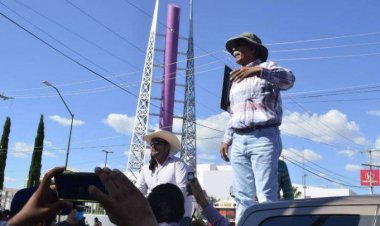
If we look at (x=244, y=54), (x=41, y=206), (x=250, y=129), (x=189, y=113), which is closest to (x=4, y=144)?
(x=189, y=113)

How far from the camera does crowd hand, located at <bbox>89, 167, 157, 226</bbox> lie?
1.20 meters

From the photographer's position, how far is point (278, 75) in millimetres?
3658

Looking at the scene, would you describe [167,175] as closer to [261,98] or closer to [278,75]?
[261,98]

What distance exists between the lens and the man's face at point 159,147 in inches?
195

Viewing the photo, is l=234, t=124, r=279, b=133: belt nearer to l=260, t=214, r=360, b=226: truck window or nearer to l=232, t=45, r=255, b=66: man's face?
l=232, t=45, r=255, b=66: man's face

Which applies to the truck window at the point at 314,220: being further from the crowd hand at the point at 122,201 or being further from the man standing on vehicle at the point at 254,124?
the man standing on vehicle at the point at 254,124

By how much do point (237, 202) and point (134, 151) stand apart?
56612mm

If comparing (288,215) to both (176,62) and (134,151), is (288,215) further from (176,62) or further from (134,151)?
(134,151)

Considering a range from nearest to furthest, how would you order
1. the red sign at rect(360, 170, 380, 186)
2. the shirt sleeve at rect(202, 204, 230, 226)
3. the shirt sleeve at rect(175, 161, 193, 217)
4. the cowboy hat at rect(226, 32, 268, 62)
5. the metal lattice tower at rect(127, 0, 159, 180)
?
the shirt sleeve at rect(202, 204, 230, 226) → the cowboy hat at rect(226, 32, 268, 62) → the shirt sleeve at rect(175, 161, 193, 217) → the metal lattice tower at rect(127, 0, 159, 180) → the red sign at rect(360, 170, 380, 186)

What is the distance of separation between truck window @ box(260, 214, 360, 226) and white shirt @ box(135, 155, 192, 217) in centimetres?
243

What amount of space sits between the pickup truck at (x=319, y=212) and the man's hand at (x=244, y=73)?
1.55 metres

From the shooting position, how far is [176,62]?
180 ft

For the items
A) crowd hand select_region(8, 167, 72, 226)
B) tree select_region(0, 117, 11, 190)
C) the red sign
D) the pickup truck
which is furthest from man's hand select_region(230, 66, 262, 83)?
the red sign

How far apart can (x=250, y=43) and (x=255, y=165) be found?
1044mm
